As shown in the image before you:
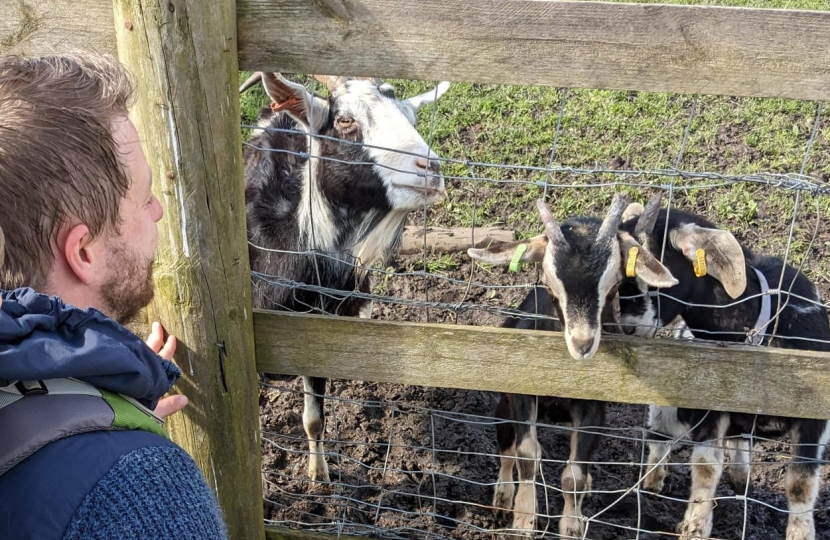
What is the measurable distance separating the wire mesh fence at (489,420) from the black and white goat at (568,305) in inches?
4.0

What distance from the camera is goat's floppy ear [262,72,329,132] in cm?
370

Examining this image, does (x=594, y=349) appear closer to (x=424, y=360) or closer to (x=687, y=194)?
(x=424, y=360)

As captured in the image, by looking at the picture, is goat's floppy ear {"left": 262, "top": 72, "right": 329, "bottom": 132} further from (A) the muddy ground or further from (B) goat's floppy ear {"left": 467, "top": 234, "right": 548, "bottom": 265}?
(A) the muddy ground

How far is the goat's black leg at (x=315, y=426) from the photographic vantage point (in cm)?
432

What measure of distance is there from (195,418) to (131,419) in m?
1.34

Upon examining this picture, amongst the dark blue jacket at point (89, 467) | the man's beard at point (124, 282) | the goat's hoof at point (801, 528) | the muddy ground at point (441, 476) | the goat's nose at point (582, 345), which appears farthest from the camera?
the muddy ground at point (441, 476)

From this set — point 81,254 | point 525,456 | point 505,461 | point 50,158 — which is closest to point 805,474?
point 525,456

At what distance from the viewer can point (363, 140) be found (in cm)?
403

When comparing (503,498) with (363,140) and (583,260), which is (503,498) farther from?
(363,140)

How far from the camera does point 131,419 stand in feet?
4.38

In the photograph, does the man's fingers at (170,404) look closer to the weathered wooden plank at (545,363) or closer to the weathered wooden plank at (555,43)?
the weathered wooden plank at (545,363)

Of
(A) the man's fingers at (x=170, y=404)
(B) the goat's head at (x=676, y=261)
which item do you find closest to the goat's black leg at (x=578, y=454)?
(B) the goat's head at (x=676, y=261)

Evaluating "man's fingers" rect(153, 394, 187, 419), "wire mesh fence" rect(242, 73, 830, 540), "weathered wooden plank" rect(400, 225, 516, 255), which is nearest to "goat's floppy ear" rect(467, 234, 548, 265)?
"wire mesh fence" rect(242, 73, 830, 540)

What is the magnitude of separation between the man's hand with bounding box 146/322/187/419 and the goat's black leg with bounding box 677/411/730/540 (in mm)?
2536
